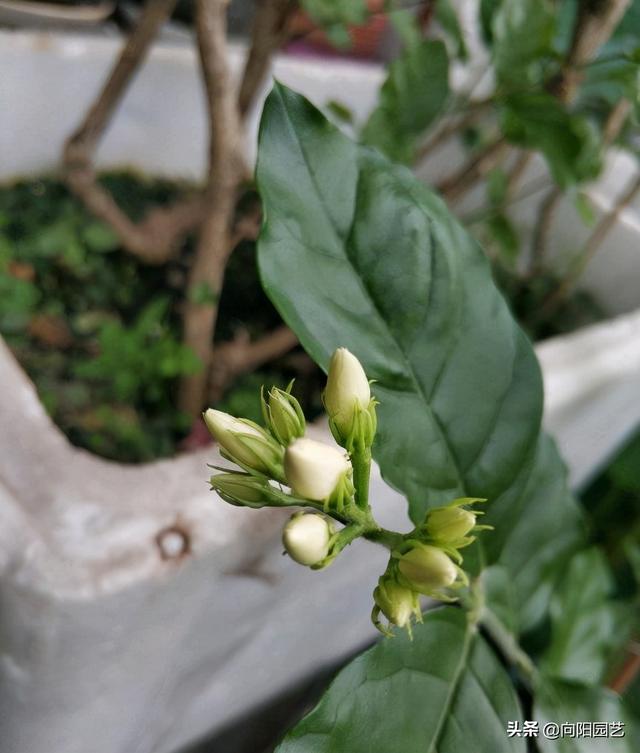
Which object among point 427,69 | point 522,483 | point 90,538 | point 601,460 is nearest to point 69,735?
point 90,538

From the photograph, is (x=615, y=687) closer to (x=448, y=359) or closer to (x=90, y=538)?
(x=448, y=359)

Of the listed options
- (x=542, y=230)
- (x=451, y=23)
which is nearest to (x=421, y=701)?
(x=451, y=23)

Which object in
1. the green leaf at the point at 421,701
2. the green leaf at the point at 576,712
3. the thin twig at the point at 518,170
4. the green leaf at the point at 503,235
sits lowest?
the green leaf at the point at 576,712

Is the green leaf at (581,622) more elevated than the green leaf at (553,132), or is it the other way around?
the green leaf at (553,132)

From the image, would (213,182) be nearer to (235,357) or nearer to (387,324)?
(235,357)

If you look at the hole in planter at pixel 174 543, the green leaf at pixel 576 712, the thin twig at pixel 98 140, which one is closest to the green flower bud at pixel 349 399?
the hole in planter at pixel 174 543

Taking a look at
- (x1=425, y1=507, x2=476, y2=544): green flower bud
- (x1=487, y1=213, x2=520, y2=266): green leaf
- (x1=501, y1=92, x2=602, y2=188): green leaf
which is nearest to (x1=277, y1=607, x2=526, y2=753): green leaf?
(x1=425, y1=507, x2=476, y2=544): green flower bud

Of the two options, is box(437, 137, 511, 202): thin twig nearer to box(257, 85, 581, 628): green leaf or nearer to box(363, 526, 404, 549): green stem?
box(257, 85, 581, 628): green leaf

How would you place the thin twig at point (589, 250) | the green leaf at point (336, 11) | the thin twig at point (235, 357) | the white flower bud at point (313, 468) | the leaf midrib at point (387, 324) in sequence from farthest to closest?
the thin twig at point (589, 250)
the thin twig at point (235, 357)
the green leaf at point (336, 11)
the leaf midrib at point (387, 324)
the white flower bud at point (313, 468)

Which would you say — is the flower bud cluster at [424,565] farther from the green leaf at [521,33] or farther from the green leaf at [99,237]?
the green leaf at [99,237]
